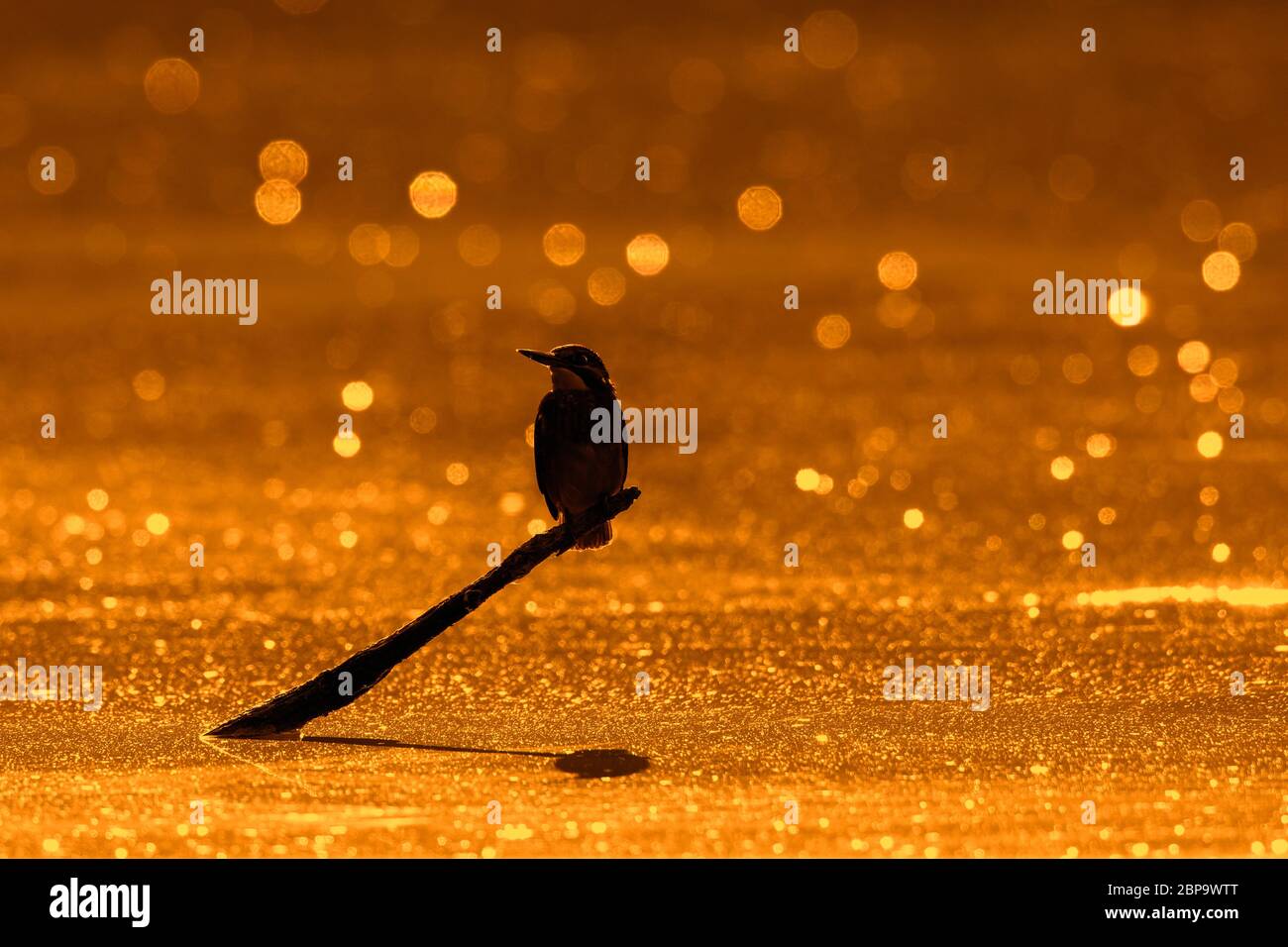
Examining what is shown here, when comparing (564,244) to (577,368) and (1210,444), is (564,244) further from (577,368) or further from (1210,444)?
(577,368)

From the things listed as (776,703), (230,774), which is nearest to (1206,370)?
(776,703)

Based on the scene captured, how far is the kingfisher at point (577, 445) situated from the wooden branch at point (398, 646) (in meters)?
0.51

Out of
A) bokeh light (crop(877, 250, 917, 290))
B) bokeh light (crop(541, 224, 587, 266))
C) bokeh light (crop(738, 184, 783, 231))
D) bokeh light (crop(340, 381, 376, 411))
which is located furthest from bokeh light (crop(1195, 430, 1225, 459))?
bokeh light (crop(738, 184, 783, 231))

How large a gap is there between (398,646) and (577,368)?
5.58ft

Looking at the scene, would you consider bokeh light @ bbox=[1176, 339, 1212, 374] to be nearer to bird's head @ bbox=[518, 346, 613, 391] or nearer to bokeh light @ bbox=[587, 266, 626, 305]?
bokeh light @ bbox=[587, 266, 626, 305]

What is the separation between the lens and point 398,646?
13.2m

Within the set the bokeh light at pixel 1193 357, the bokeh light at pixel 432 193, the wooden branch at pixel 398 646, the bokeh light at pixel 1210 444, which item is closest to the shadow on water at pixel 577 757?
the wooden branch at pixel 398 646

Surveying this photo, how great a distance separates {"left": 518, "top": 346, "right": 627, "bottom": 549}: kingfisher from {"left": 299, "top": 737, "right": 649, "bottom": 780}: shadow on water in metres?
1.12

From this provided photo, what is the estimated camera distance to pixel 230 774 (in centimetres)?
1280

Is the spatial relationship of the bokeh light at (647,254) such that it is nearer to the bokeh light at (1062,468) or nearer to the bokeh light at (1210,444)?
the bokeh light at (1210,444)

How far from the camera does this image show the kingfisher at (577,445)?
537 inches

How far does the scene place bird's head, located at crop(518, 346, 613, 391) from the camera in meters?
13.5

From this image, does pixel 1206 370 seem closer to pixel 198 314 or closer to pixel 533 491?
pixel 533 491


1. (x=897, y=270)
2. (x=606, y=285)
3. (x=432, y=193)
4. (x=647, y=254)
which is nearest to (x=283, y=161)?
(x=432, y=193)
